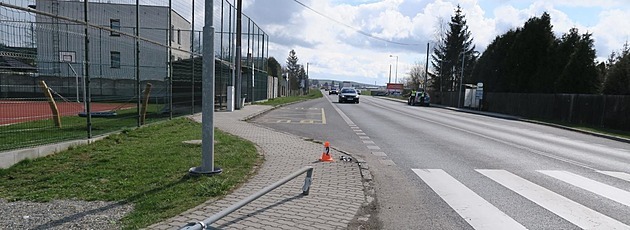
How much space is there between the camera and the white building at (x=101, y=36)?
32.6 ft

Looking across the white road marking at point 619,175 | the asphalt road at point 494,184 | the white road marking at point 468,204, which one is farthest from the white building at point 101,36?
the white road marking at point 619,175

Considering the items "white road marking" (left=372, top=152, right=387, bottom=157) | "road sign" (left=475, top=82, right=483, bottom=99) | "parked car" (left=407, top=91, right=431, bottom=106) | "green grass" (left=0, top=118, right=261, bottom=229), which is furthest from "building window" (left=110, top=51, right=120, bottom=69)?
"parked car" (left=407, top=91, right=431, bottom=106)

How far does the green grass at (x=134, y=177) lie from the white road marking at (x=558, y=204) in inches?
167

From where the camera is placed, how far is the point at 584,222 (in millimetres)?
5078

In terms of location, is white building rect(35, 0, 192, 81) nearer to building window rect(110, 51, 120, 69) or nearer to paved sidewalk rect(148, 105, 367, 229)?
building window rect(110, 51, 120, 69)

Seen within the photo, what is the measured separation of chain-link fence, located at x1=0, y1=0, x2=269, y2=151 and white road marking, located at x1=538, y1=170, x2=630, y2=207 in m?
8.15

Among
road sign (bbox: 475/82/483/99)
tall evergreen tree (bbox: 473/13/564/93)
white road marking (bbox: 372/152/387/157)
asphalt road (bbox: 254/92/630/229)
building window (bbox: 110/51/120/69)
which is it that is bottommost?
white road marking (bbox: 372/152/387/157)

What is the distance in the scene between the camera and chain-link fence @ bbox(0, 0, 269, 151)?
8180 mm

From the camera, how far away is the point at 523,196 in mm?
6277

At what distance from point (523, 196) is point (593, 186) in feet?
5.80

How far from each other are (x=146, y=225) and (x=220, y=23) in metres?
19.9

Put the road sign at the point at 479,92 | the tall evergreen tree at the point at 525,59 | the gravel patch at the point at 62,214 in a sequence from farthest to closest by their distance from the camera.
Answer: the road sign at the point at 479,92 < the tall evergreen tree at the point at 525,59 < the gravel patch at the point at 62,214

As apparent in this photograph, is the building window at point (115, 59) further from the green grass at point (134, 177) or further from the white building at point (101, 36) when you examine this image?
the green grass at point (134, 177)

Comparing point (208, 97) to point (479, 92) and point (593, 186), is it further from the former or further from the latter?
point (479, 92)
